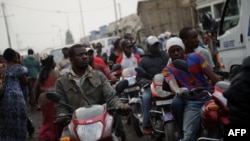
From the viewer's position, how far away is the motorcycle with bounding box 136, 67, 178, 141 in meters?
4.33

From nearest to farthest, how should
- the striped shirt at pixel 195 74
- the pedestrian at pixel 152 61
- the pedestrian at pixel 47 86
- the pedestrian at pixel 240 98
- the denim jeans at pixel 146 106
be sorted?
the pedestrian at pixel 240 98 < the striped shirt at pixel 195 74 < the pedestrian at pixel 47 86 < the denim jeans at pixel 146 106 < the pedestrian at pixel 152 61

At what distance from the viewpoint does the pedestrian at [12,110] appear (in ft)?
15.5

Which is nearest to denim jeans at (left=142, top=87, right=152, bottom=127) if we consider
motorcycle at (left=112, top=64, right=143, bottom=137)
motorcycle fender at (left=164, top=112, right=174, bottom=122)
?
motorcycle at (left=112, top=64, right=143, bottom=137)

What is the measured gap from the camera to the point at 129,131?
683 cm

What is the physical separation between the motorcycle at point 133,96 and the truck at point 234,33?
1688mm

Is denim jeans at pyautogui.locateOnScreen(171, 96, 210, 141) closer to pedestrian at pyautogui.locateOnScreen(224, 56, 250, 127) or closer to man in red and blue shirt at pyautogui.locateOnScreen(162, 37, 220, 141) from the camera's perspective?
man in red and blue shirt at pyautogui.locateOnScreen(162, 37, 220, 141)

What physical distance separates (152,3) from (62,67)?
14.8 m

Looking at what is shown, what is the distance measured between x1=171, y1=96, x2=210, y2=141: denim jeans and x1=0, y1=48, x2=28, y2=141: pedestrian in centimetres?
221

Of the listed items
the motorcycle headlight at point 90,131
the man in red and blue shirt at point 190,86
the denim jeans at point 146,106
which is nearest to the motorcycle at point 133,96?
the denim jeans at point 146,106

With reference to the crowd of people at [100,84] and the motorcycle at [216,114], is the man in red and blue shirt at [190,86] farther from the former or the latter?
the motorcycle at [216,114]

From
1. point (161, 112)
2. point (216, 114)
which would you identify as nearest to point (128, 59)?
point (161, 112)

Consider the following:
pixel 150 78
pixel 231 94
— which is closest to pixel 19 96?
pixel 150 78

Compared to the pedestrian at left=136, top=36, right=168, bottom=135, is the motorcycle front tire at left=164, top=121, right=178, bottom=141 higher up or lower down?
lower down

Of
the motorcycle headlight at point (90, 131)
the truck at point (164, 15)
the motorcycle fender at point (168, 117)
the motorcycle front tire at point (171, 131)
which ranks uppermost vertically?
the truck at point (164, 15)
